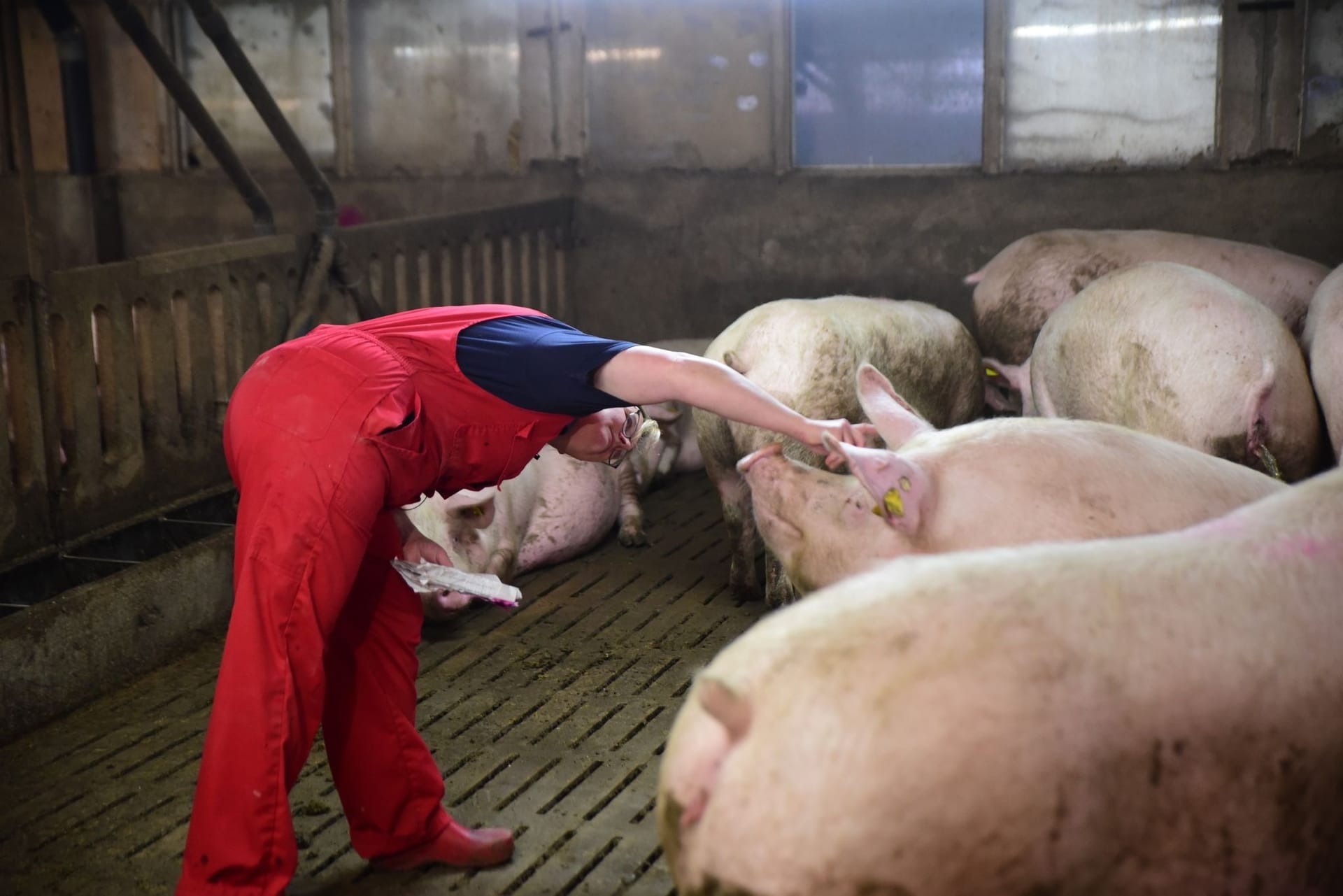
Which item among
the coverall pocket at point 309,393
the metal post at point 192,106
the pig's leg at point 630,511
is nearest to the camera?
the coverall pocket at point 309,393

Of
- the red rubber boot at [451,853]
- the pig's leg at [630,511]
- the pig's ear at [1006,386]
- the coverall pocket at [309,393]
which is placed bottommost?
the red rubber boot at [451,853]

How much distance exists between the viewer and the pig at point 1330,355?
4227 millimetres

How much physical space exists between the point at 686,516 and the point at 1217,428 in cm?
247

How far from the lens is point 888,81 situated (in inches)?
275

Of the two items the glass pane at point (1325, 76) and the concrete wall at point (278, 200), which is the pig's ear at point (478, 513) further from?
the glass pane at point (1325, 76)

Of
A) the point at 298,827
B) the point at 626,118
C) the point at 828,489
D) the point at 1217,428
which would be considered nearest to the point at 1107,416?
the point at 1217,428

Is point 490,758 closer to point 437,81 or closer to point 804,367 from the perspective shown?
point 804,367

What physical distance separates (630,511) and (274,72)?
4.04 m

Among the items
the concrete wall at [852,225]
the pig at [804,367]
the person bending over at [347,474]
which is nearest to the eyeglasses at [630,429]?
the person bending over at [347,474]

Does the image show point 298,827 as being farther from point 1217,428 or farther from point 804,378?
point 1217,428

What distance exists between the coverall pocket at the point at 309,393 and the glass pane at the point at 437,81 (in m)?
5.39

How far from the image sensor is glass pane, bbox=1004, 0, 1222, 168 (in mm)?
6465

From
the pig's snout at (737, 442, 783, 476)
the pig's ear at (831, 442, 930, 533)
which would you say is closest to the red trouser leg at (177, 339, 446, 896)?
the pig's snout at (737, 442, 783, 476)

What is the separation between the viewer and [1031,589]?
1.67 meters
